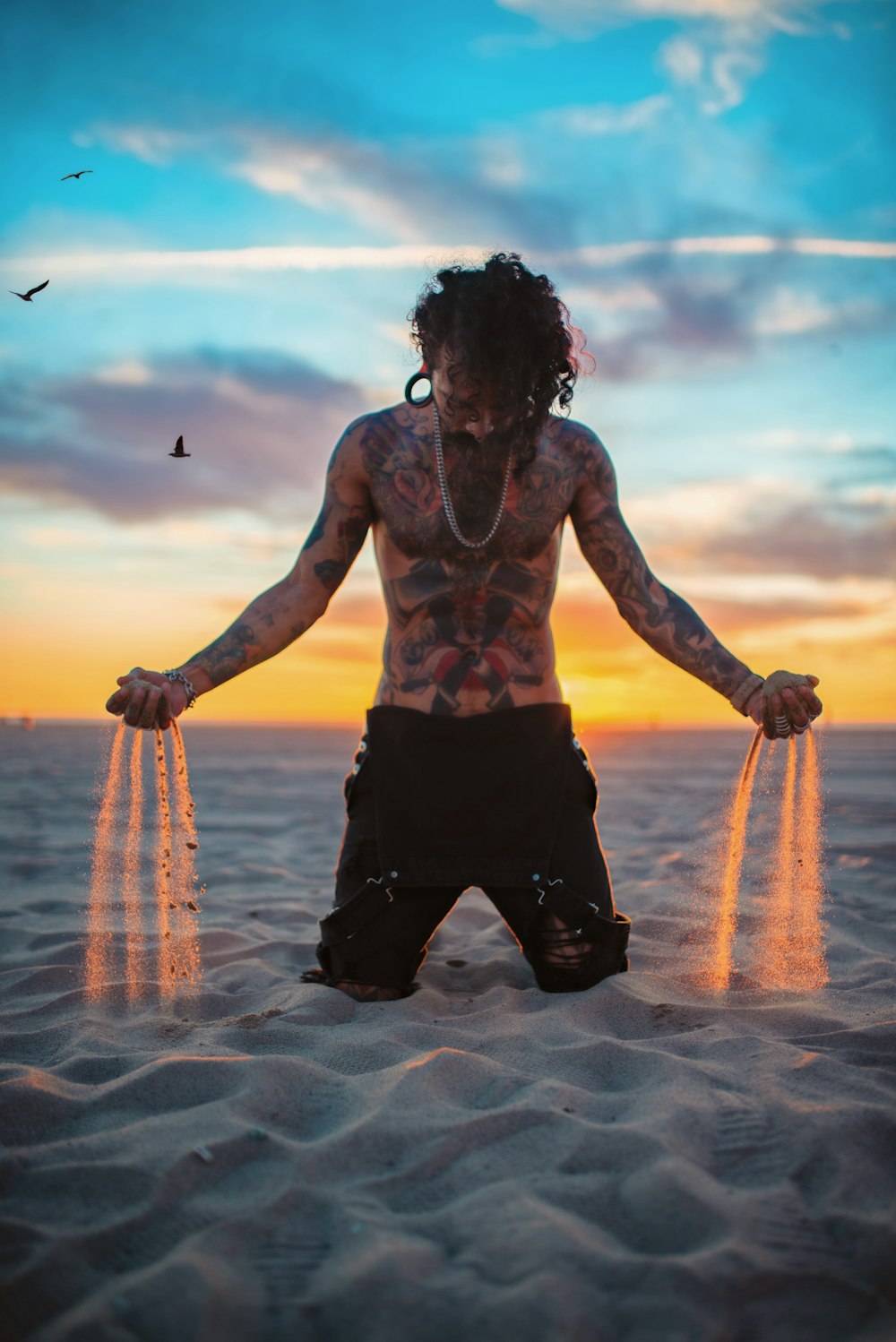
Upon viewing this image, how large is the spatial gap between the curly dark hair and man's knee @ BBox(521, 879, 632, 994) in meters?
1.52

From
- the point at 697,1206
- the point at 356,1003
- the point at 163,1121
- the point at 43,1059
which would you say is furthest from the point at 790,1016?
the point at 43,1059

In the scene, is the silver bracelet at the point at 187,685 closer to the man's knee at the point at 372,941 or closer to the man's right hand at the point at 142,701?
the man's right hand at the point at 142,701

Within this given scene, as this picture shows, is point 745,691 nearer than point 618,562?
Yes

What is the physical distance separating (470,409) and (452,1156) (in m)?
2.33

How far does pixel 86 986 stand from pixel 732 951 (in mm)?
2482

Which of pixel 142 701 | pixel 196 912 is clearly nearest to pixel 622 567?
pixel 142 701

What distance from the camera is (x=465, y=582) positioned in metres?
3.13

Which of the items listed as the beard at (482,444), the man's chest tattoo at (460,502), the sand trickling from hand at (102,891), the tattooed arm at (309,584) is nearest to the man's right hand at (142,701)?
the sand trickling from hand at (102,891)

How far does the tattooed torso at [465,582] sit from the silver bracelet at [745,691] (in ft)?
2.06

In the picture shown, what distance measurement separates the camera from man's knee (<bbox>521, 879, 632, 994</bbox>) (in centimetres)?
299

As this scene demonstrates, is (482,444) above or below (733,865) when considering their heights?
above

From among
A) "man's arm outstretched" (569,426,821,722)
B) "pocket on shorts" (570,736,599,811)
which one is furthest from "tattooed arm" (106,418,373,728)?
"pocket on shorts" (570,736,599,811)

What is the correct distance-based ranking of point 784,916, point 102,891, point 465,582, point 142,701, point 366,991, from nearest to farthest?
point 142,701, point 366,991, point 465,582, point 784,916, point 102,891

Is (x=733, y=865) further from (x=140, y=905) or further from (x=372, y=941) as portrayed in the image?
(x=140, y=905)
